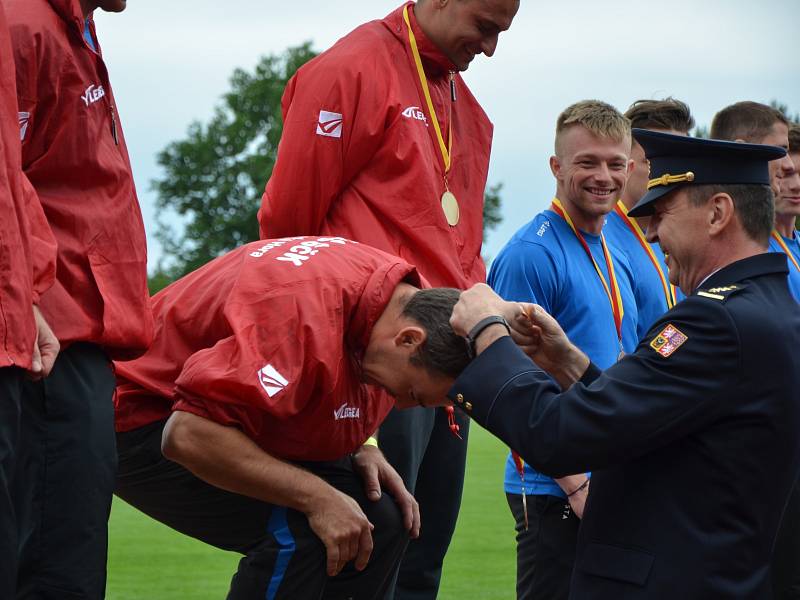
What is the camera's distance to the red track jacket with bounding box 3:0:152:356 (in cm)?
364

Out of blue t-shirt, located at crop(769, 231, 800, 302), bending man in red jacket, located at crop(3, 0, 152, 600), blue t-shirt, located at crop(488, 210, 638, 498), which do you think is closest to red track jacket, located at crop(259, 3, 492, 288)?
blue t-shirt, located at crop(488, 210, 638, 498)

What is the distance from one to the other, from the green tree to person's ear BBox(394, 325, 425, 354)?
5371 centimetres

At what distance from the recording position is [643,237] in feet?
20.9

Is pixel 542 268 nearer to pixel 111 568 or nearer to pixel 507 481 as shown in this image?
pixel 507 481

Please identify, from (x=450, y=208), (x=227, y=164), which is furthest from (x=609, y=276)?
(x=227, y=164)

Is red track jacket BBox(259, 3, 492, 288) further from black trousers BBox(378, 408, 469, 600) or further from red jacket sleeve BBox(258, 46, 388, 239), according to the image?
black trousers BBox(378, 408, 469, 600)

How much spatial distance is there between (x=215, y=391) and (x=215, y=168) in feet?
189

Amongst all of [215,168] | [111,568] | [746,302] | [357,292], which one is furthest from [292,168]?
[215,168]

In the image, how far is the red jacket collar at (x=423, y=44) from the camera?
511 cm

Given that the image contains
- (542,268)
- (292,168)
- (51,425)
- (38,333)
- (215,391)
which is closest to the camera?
(38,333)

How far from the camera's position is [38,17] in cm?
368

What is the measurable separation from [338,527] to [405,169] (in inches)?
58.8

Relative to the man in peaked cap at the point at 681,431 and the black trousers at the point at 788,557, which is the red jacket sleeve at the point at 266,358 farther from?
the black trousers at the point at 788,557

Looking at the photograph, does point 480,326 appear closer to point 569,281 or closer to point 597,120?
point 569,281
